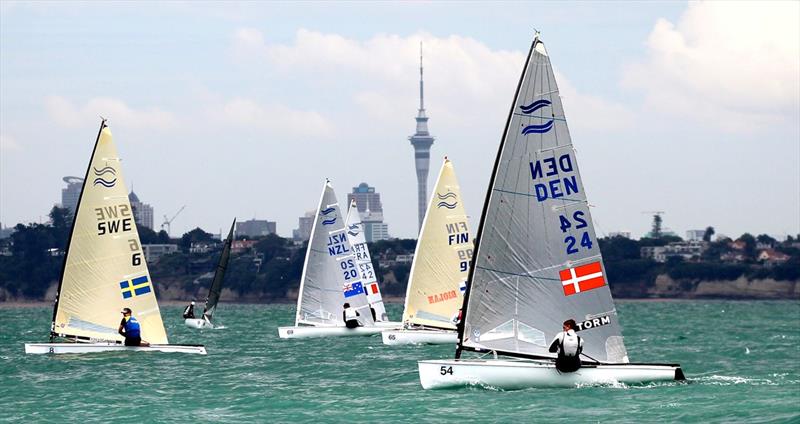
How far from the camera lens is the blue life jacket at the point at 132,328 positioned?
36.7 metres

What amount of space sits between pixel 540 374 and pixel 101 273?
1501 cm

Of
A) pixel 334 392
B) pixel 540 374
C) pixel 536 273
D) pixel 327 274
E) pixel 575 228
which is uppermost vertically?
pixel 327 274

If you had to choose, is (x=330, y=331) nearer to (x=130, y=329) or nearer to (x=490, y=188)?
(x=130, y=329)

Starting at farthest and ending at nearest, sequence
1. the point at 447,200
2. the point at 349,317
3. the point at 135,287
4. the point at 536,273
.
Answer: the point at 349,317
the point at 447,200
the point at 135,287
the point at 536,273

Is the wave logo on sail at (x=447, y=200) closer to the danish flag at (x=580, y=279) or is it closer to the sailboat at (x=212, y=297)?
the danish flag at (x=580, y=279)

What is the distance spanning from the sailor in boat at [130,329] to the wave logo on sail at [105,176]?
3.38m

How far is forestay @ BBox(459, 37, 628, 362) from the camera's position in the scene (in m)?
27.5

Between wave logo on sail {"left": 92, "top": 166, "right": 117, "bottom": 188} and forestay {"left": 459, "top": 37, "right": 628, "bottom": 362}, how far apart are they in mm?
13377

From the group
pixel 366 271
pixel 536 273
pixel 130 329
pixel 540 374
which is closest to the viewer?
pixel 540 374

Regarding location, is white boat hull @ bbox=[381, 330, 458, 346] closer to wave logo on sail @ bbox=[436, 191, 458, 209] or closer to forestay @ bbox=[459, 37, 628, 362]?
wave logo on sail @ bbox=[436, 191, 458, 209]

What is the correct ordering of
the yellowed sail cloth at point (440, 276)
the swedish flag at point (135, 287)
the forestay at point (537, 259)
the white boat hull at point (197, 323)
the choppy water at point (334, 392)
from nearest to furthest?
the choppy water at point (334, 392) < the forestay at point (537, 259) < the swedish flag at point (135, 287) < the yellowed sail cloth at point (440, 276) < the white boat hull at point (197, 323)

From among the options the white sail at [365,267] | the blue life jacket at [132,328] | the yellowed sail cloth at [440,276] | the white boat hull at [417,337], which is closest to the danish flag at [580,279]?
the blue life jacket at [132,328]

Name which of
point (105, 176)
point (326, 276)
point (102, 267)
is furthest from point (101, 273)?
point (326, 276)

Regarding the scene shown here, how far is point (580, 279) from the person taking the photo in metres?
27.9
